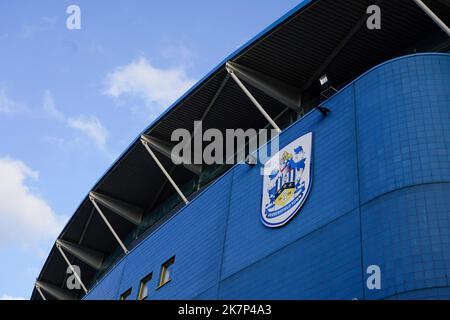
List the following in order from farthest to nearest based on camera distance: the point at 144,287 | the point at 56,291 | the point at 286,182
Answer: the point at 56,291 → the point at 144,287 → the point at 286,182

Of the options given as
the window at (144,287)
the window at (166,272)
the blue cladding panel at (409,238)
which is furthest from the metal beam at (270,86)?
the window at (144,287)

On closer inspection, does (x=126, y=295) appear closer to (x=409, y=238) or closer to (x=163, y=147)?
(x=163, y=147)

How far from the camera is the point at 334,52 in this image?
28.8 m

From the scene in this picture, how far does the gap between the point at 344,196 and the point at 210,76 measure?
11.3 meters

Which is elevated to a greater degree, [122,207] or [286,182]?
[122,207]

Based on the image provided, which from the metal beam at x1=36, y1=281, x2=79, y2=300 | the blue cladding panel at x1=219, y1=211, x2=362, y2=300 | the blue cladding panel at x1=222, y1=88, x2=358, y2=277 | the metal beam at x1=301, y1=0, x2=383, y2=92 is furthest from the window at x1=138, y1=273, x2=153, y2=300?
the metal beam at x1=36, y1=281, x2=79, y2=300

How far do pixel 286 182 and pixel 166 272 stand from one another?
939cm

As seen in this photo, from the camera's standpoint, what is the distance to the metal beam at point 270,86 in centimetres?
3033

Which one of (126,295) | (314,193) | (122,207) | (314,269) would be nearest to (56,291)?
(122,207)

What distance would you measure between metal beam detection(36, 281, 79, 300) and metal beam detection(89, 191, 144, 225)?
1128 cm

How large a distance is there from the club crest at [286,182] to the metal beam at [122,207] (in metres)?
15.4

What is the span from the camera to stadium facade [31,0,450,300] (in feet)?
65.7

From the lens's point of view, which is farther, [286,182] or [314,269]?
[286,182]

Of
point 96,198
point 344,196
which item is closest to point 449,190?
point 344,196
